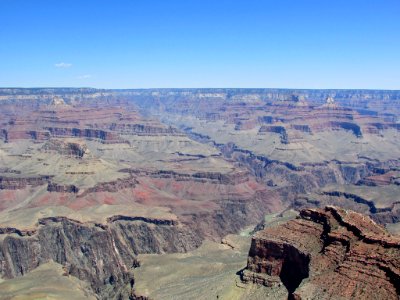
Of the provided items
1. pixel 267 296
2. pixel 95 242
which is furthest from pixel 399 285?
pixel 95 242

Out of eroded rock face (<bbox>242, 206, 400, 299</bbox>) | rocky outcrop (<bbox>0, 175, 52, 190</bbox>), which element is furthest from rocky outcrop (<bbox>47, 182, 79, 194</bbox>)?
eroded rock face (<bbox>242, 206, 400, 299</bbox>)

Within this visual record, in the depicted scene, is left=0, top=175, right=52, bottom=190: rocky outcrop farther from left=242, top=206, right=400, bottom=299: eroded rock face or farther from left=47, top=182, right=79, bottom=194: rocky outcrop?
left=242, top=206, right=400, bottom=299: eroded rock face

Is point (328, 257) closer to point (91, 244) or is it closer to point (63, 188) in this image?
point (91, 244)

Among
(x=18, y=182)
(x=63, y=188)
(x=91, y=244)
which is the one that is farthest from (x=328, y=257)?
(x=18, y=182)

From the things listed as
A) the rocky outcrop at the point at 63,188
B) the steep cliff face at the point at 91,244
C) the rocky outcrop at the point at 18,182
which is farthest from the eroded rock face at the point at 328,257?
the rocky outcrop at the point at 18,182

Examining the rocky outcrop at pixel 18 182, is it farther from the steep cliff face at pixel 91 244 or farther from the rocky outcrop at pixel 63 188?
the steep cliff face at pixel 91 244

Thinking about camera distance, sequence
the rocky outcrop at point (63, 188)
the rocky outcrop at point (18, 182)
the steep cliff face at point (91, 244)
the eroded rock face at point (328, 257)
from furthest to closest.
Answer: the rocky outcrop at point (18, 182) → the rocky outcrop at point (63, 188) → the steep cliff face at point (91, 244) → the eroded rock face at point (328, 257)
